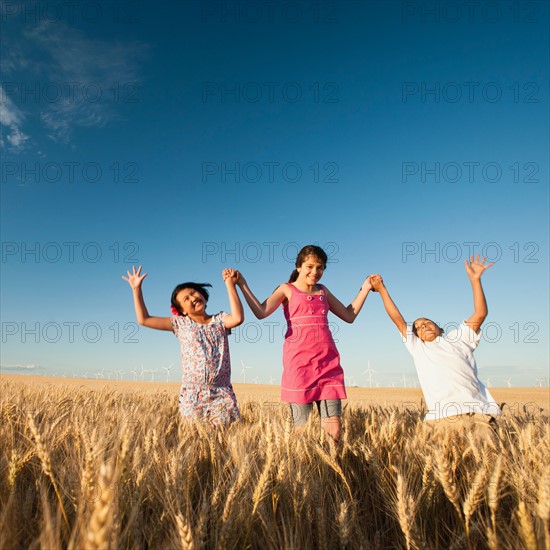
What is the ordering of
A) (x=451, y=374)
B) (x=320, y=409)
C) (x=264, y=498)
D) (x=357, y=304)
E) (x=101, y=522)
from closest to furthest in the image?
(x=101, y=522)
(x=264, y=498)
(x=320, y=409)
(x=451, y=374)
(x=357, y=304)

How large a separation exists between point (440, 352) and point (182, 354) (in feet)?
8.18

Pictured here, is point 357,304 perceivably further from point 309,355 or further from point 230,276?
point 230,276

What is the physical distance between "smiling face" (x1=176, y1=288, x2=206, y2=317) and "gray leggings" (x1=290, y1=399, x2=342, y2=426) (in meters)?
1.30

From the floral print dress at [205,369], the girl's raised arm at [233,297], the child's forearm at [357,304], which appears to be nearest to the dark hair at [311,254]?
the child's forearm at [357,304]

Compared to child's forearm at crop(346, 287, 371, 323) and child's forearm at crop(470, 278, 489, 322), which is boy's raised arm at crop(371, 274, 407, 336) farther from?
child's forearm at crop(470, 278, 489, 322)

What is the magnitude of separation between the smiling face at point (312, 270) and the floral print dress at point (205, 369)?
2.95ft

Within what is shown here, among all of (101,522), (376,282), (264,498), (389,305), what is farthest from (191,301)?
(101,522)

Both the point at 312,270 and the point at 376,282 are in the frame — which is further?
the point at 376,282

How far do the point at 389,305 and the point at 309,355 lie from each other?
1050mm

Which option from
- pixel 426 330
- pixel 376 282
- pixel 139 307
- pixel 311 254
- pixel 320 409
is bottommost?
pixel 320 409

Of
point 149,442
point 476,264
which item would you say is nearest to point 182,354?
point 149,442

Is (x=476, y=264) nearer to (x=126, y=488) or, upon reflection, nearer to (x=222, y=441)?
(x=222, y=441)

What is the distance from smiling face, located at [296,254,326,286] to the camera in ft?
12.9

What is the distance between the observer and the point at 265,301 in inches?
157
